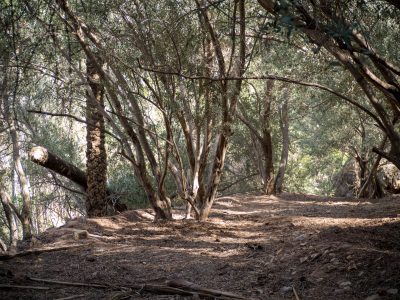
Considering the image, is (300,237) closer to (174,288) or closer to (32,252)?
(174,288)

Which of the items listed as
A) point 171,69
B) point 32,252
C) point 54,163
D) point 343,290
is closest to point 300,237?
point 343,290

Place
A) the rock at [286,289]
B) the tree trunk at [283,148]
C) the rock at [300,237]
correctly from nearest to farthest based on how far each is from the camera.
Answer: the rock at [286,289] → the rock at [300,237] → the tree trunk at [283,148]

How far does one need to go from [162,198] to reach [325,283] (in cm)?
504

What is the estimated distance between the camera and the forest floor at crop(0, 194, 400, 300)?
13.3 ft

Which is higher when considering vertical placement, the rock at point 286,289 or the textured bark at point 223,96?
the textured bark at point 223,96

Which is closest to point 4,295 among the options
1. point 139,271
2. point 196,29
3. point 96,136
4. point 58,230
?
point 139,271

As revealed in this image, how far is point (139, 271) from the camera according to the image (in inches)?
203

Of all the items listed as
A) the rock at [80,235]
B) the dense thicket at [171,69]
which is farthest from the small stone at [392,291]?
the rock at [80,235]

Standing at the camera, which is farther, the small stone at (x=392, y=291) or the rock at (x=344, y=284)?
the rock at (x=344, y=284)

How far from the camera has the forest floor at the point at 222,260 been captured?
4047mm

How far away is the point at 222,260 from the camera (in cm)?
562

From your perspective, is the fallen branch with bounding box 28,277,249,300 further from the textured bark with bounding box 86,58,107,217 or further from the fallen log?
the textured bark with bounding box 86,58,107,217

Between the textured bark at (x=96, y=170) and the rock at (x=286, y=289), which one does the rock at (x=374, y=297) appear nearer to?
the rock at (x=286, y=289)

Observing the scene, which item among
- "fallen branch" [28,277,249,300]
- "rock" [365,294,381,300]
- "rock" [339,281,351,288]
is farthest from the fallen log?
"rock" [365,294,381,300]
